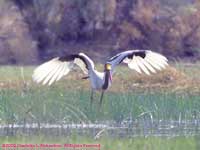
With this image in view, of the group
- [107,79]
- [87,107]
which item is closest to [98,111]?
[87,107]

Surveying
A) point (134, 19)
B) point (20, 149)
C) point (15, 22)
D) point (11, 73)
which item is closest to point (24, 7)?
point (15, 22)

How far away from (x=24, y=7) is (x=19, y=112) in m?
17.9

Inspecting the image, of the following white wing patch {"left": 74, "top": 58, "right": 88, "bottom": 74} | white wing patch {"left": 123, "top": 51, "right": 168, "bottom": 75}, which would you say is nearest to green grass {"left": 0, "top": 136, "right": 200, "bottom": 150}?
white wing patch {"left": 123, "top": 51, "right": 168, "bottom": 75}

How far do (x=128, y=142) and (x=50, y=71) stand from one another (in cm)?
286

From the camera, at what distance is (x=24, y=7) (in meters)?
31.8

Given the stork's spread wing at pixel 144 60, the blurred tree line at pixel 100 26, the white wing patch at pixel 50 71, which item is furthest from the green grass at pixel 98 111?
the blurred tree line at pixel 100 26

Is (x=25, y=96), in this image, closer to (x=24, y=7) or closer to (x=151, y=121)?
(x=151, y=121)

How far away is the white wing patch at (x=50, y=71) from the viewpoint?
14336 millimetres

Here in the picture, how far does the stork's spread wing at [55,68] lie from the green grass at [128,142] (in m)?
2.05

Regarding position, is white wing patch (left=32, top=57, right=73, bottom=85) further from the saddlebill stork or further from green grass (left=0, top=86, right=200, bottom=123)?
green grass (left=0, top=86, right=200, bottom=123)

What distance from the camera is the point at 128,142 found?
1189 centimetres

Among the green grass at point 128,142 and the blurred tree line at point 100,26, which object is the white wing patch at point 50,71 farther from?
the blurred tree line at point 100,26

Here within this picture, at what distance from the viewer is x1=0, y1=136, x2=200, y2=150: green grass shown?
37.5 ft

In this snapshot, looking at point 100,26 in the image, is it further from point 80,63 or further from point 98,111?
point 98,111
